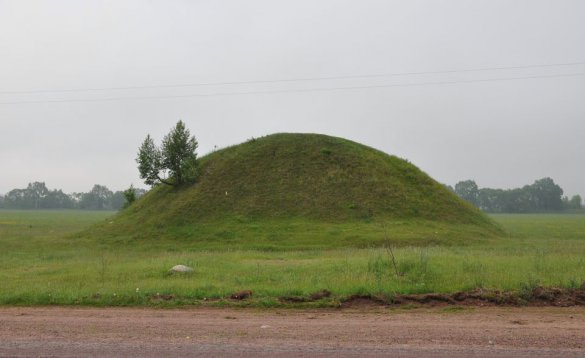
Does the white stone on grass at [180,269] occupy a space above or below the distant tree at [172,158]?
below

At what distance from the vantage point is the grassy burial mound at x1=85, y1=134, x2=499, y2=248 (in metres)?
32.8

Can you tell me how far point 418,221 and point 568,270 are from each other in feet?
70.3

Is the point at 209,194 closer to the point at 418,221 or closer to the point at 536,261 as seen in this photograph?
the point at 418,221

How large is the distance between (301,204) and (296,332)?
30365 millimetres

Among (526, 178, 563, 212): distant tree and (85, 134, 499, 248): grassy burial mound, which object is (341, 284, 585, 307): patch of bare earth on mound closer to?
(85, 134, 499, 248): grassy burial mound

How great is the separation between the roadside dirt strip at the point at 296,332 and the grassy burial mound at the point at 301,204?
19287mm

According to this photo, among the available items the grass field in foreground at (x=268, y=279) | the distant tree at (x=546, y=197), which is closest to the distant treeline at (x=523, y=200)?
the distant tree at (x=546, y=197)

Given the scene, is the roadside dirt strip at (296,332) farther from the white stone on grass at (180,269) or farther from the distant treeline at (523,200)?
the distant treeline at (523,200)

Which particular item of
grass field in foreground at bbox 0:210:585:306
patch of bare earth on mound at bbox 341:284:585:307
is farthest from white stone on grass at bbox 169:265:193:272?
patch of bare earth on mound at bbox 341:284:585:307

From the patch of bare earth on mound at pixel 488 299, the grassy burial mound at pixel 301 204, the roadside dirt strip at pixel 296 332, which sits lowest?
the roadside dirt strip at pixel 296 332

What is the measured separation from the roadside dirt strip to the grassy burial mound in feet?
63.3

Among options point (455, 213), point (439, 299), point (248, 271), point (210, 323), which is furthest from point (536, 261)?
point (455, 213)

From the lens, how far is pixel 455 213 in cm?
3931

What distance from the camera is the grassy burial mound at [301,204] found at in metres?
32.8
